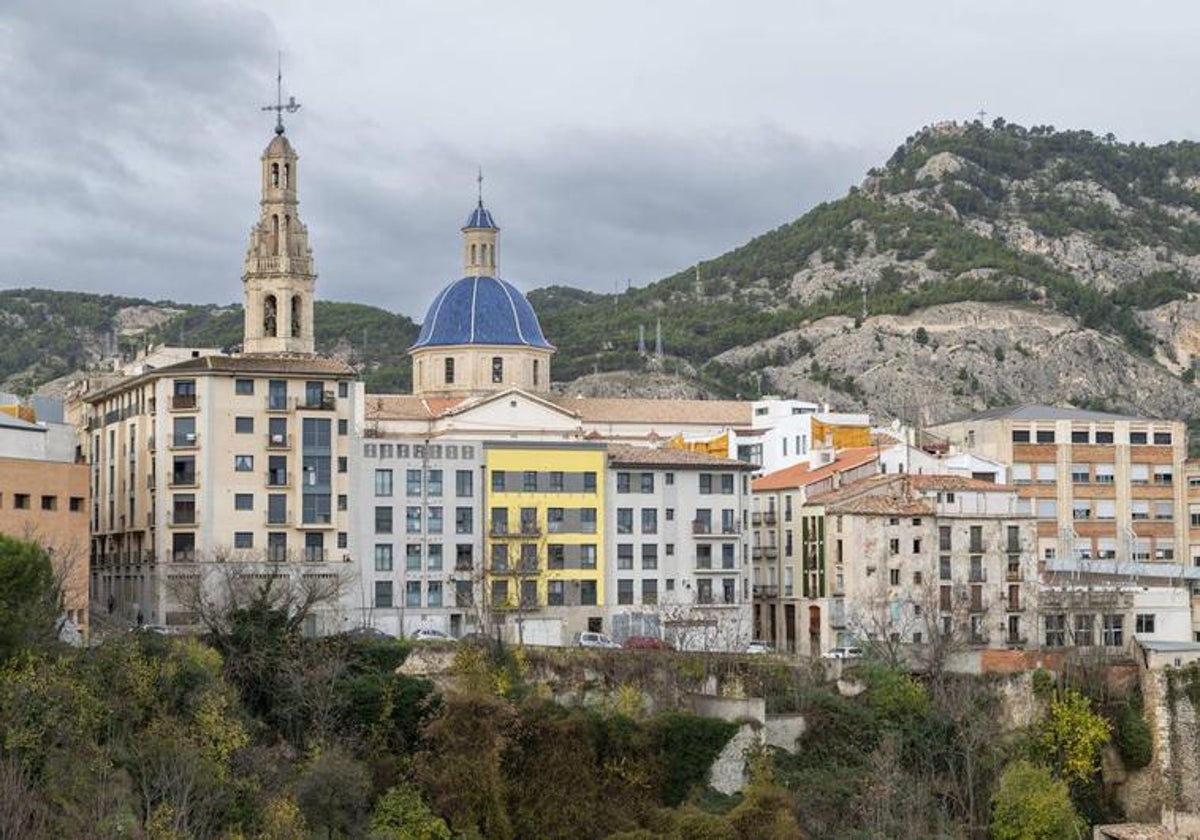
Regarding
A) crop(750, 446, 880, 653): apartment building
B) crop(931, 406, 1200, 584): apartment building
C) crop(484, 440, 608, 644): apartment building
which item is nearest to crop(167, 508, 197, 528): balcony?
crop(484, 440, 608, 644): apartment building

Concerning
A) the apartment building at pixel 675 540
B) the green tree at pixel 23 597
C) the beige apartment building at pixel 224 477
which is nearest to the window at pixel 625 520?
the apartment building at pixel 675 540

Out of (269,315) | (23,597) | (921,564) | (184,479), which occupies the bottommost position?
(23,597)

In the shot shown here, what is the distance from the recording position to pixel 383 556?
83688 millimetres

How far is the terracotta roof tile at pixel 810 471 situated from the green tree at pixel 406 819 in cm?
3155

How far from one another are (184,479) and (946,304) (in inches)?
3334

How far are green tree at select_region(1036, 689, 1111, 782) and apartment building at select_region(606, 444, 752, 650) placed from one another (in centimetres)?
1445

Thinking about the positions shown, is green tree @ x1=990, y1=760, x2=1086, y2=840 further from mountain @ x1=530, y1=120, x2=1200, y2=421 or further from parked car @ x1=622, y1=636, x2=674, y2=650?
mountain @ x1=530, y1=120, x2=1200, y2=421

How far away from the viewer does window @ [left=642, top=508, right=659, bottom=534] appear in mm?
86938

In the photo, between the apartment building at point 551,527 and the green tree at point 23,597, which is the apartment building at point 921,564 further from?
the green tree at point 23,597

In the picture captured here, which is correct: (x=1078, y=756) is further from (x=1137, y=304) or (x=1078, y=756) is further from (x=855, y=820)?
(x=1137, y=304)

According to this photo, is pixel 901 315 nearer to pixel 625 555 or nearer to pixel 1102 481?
pixel 1102 481

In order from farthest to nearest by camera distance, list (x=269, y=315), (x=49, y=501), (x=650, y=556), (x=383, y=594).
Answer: (x=269, y=315) < (x=650, y=556) < (x=383, y=594) < (x=49, y=501)

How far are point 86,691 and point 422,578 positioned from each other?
25867 mm

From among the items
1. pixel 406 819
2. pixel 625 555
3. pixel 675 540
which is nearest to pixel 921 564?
pixel 675 540
